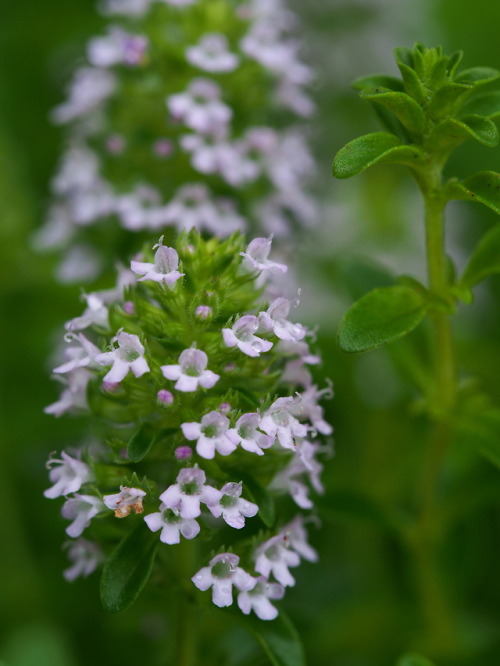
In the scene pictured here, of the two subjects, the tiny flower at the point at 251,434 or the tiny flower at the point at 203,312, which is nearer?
the tiny flower at the point at 251,434

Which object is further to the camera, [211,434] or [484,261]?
[484,261]

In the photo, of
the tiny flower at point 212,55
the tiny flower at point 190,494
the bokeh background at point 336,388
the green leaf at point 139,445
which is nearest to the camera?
the tiny flower at point 190,494

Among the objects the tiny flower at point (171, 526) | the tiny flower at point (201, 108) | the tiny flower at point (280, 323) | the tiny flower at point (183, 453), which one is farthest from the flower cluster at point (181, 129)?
the tiny flower at point (171, 526)

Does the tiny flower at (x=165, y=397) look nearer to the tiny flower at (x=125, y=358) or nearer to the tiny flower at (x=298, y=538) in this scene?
the tiny flower at (x=125, y=358)

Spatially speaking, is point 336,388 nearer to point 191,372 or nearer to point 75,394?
point 75,394

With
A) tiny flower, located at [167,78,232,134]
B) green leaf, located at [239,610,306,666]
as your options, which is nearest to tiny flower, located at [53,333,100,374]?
green leaf, located at [239,610,306,666]

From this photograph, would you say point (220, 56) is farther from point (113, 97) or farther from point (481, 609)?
point (481, 609)

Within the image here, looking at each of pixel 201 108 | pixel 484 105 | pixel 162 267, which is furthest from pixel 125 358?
pixel 201 108
